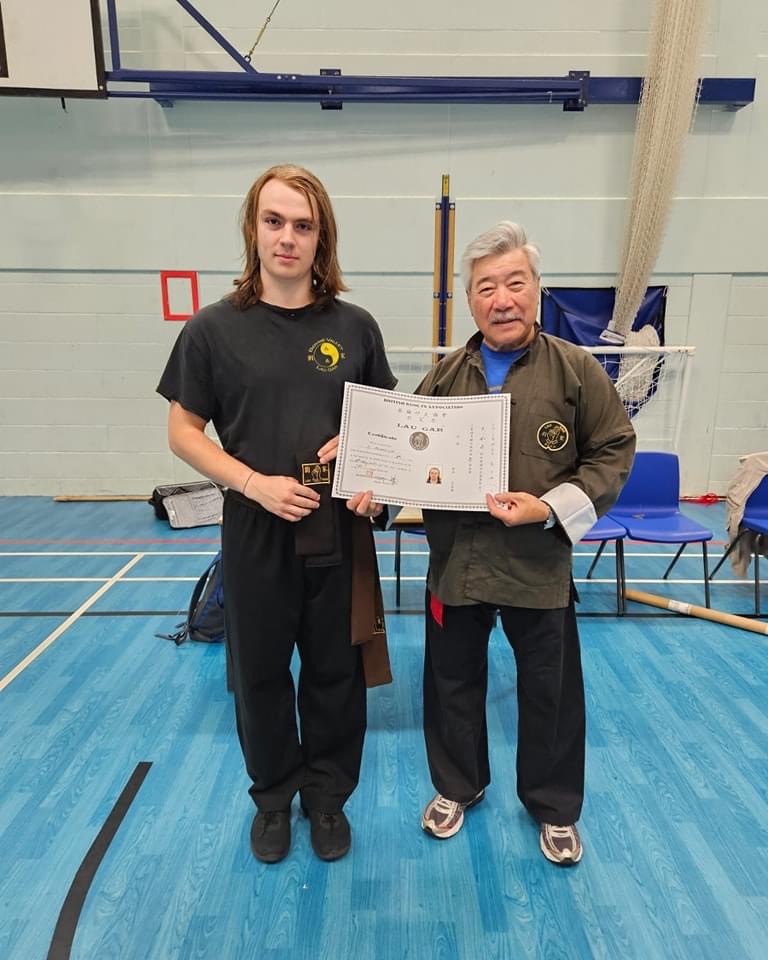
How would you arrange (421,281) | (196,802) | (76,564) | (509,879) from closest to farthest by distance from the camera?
(509,879)
(196,802)
(76,564)
(421,281)

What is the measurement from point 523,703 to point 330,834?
2.24ft

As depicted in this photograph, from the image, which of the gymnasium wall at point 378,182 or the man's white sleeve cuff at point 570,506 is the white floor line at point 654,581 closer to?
the gymnasium wall at point 378,182

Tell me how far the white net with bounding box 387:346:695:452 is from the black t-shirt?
3.78 m

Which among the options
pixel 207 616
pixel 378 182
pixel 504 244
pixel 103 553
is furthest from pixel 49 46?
pixel 504 244

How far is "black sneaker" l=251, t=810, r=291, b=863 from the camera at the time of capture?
175 cm

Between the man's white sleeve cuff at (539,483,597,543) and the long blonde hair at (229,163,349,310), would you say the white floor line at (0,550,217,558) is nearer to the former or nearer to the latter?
the long blonde hair at (229,163,349,310)

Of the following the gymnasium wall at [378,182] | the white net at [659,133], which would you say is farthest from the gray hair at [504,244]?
the white net at [659,133]

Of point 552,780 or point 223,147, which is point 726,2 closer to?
point 223,147

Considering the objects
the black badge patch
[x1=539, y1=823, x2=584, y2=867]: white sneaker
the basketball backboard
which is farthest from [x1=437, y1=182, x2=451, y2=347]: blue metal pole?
[x1=539, y1=823, x2=584, y2=867]: white sneaker

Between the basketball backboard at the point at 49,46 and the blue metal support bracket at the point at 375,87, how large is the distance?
0.57ft

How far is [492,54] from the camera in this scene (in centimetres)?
506

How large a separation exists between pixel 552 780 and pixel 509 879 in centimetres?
29

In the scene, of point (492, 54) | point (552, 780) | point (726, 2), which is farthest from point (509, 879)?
point (726, 2)

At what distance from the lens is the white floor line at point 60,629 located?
274cm
